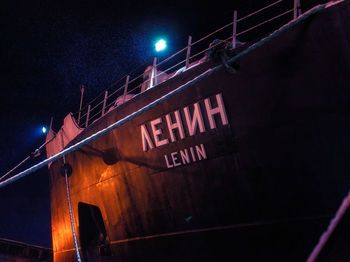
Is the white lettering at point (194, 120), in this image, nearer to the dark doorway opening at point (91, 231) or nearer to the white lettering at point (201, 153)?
the white lettering at point (201, 153)

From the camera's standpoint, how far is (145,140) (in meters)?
4.56

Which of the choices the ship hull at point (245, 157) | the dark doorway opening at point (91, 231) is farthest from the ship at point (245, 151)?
the dark doorway opening at point (91, 231)

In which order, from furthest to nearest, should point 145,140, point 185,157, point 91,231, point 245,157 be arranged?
point 91,231 → point 145,140 → point 185,157 → point 245,157

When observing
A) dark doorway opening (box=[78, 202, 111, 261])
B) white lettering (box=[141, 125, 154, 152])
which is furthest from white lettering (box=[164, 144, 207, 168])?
dark doorway opening (box=[78, 202, 111, 261])

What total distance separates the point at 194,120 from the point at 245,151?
36.2 inches

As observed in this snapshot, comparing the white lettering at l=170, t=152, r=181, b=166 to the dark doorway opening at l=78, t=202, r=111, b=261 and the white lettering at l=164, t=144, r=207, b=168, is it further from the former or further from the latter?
the dark doorway opening at l=78, t=202, r=111, b=261

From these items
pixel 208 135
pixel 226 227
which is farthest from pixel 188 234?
pixel 208 135

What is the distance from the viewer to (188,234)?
4070 millimetres

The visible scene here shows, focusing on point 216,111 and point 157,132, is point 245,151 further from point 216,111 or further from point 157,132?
point 157,132

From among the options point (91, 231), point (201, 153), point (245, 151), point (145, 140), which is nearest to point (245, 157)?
point (245, 151)

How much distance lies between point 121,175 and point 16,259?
27.9 ft

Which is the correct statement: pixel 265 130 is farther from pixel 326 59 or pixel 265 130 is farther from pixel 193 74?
pixel 193 74

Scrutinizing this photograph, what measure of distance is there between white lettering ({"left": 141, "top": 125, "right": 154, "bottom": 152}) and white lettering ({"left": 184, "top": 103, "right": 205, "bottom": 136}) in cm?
88

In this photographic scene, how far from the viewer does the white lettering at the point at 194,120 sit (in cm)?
384
